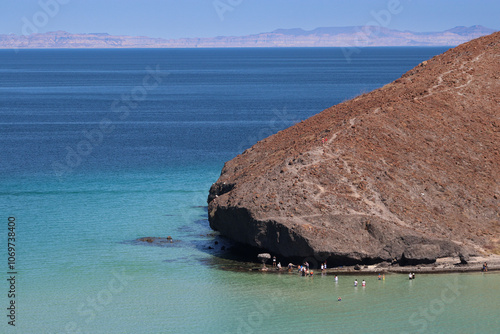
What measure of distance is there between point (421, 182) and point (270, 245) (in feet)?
45.3

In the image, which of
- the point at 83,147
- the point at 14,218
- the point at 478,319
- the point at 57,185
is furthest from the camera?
the point at 83,147

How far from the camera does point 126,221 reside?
232ft

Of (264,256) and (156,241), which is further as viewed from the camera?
(156,241)

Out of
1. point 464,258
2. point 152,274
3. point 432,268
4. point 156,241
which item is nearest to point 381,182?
point 432,268

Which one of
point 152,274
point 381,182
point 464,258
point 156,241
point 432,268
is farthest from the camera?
point 156,241

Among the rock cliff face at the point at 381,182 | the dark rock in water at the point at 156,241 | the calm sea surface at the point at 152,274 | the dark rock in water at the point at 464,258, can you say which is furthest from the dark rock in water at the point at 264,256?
the dark rock in water at the point at 464,258

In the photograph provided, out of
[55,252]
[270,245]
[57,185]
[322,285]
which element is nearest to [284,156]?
[270,245]

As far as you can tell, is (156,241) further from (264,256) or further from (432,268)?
(432,268)

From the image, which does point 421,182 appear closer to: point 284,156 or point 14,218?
point 284,156

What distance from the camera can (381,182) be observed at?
59.5 m

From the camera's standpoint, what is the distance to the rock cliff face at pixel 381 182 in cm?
5506

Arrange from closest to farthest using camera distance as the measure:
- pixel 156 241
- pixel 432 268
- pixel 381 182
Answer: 1. pixel 432 268
2. pixel 381 182
3. pixel 156 241

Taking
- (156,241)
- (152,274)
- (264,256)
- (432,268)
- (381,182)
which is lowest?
(152,274)

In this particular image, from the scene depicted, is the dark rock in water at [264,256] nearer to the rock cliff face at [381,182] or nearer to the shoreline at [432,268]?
the rock cliff face at [381,182]
